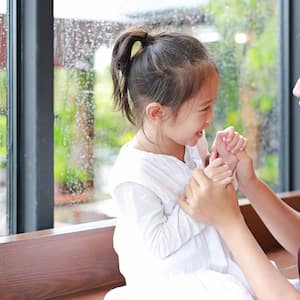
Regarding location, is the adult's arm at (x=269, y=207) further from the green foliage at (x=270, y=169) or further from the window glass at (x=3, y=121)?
the green foliage at (x=270, y=169)

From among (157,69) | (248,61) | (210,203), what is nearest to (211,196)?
(210,203)

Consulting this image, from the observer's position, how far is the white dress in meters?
1.13

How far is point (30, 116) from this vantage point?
4.75 feet

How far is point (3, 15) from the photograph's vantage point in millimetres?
1438

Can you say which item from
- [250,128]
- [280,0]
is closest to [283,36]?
[280,0]

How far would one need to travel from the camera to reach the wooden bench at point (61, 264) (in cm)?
133

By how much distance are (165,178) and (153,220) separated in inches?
3.8

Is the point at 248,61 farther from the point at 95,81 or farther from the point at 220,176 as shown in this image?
the point at 220,176

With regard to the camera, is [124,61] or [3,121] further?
[3,121]

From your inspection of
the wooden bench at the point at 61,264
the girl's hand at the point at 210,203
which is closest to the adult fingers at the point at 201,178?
the girl's hand at the point at 210,203

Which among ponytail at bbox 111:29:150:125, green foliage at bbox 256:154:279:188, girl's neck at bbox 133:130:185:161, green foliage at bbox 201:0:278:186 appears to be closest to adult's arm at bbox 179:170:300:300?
girl's neck at bbox 133:130:185:161

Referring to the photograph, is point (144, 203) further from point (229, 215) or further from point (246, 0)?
point (246, 0)

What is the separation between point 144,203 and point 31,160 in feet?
1.41

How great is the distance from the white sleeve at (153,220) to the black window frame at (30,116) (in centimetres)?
37
